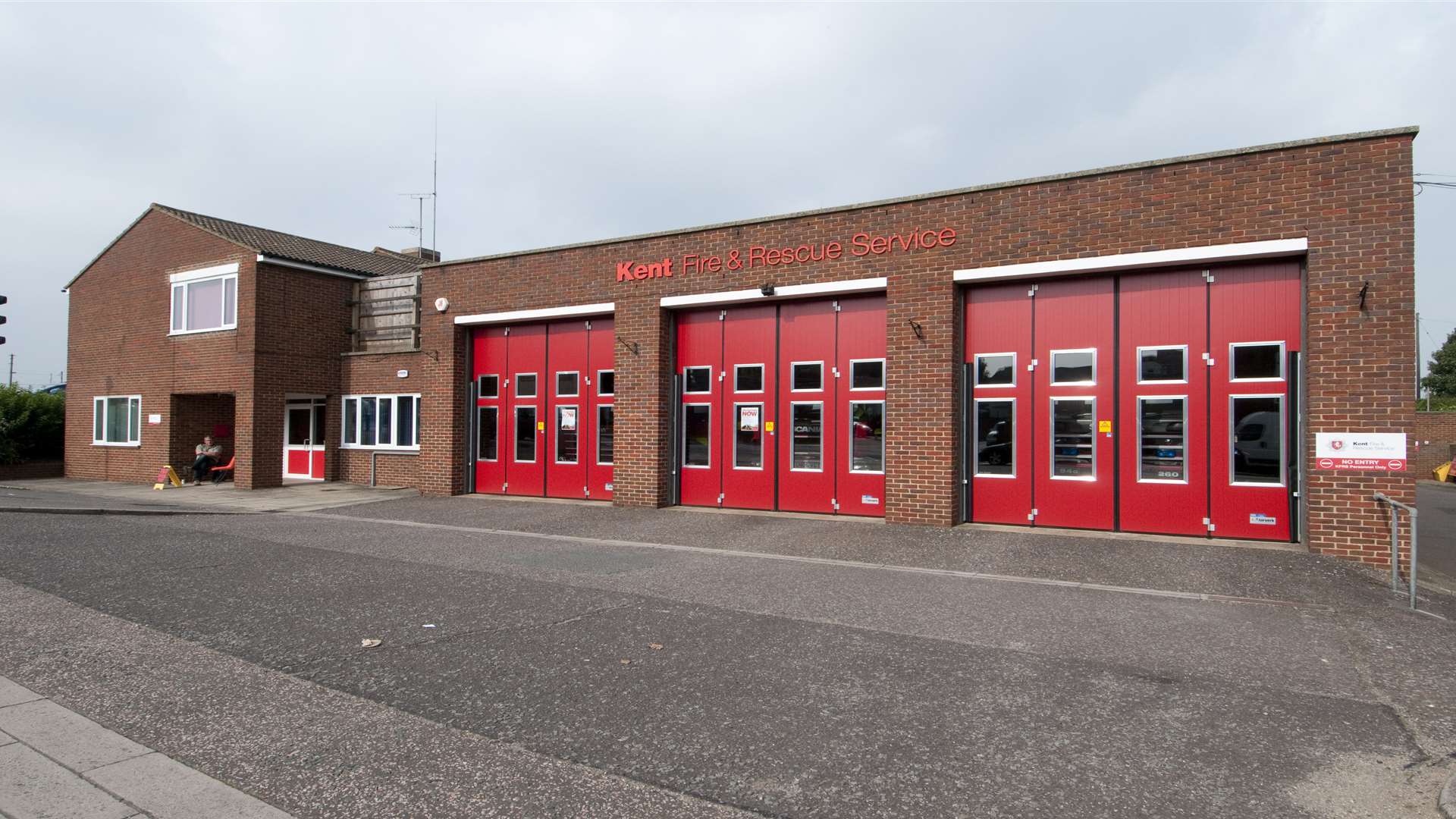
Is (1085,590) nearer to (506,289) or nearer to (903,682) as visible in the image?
(903,682)

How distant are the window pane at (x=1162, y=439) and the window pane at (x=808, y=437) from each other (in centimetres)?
460

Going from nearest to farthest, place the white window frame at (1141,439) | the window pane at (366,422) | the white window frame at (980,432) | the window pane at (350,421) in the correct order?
1. the white window frame at (1141,439)
2. the white window frame at (980,432)
3. the window pane at (366,422)
4. the window pane at (350,421)

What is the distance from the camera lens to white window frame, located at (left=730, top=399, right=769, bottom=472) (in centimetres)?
1351

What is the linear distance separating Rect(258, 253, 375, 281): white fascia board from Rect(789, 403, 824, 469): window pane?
44.9 feet

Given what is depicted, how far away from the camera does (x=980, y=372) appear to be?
1180 centimetres

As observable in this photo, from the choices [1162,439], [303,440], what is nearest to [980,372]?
[1162,439]

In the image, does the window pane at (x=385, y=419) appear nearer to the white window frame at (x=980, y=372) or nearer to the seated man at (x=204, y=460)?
the seated man at (x=204, y=460)

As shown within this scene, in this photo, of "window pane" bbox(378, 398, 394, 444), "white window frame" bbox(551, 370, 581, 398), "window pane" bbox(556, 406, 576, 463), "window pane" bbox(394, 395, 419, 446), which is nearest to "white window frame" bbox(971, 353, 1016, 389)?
"white window frame" bbox(551, 370, 581, 398)

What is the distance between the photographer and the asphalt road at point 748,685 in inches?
144

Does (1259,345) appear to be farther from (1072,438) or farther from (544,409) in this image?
(544,409)

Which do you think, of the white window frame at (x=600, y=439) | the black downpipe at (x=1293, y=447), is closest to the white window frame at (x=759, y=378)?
the white window frame at (x=600, y=439)

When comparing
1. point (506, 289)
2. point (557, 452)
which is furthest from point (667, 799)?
point (506, 289)

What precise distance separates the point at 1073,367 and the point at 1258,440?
237 cm

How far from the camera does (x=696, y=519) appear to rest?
12.9 m
